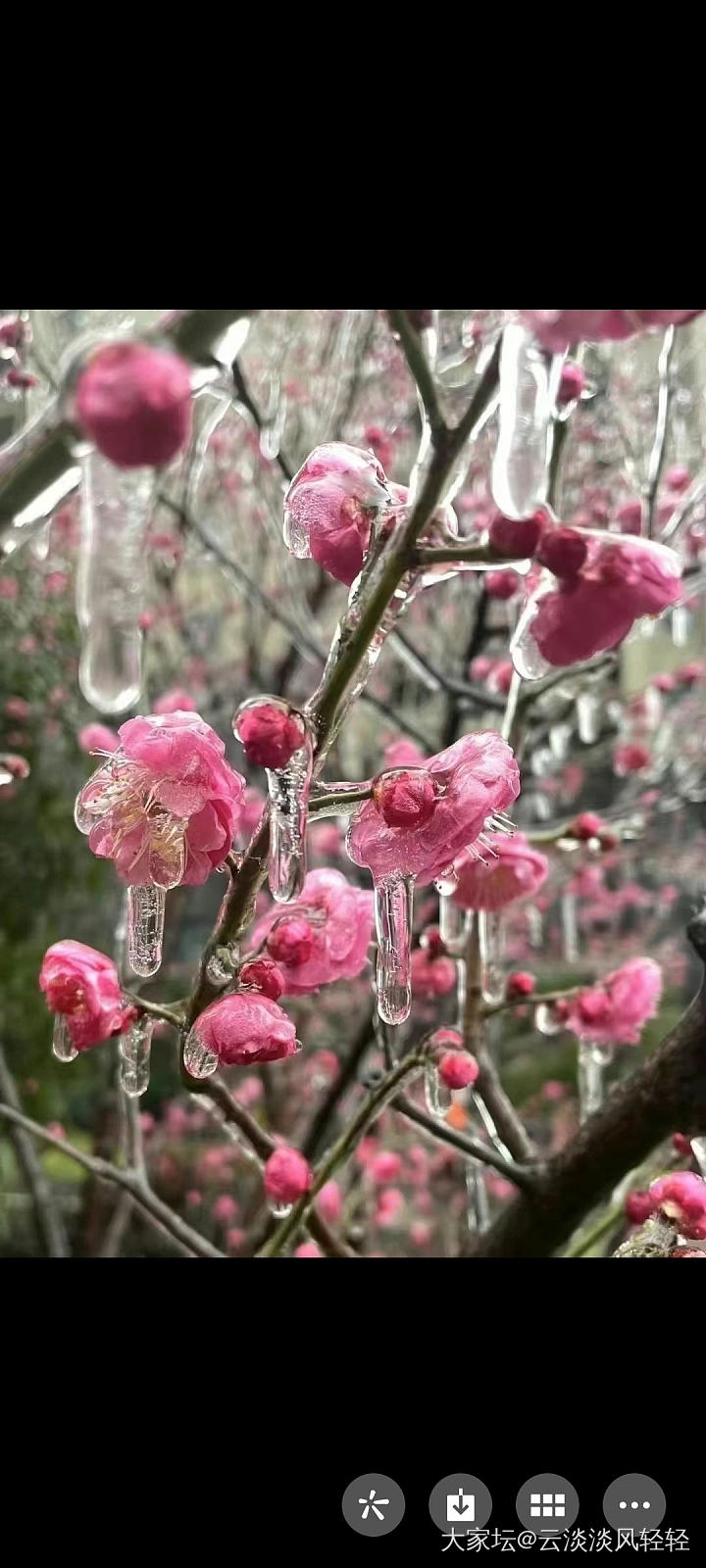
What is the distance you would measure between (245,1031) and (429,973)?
34cm

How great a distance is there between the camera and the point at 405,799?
398 mm

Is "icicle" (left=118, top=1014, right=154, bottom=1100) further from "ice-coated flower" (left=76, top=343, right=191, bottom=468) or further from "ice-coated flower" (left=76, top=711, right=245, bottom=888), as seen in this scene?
"ice-coated flower" (left=76, top=343, right=191, bottom=468)

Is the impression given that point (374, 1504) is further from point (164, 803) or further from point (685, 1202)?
point (164, 803)

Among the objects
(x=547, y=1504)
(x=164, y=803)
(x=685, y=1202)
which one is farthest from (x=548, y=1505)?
(x=164, y=803)

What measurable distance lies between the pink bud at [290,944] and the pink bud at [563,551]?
0.23 metres

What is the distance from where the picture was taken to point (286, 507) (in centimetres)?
42

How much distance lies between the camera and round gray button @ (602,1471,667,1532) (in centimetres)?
49

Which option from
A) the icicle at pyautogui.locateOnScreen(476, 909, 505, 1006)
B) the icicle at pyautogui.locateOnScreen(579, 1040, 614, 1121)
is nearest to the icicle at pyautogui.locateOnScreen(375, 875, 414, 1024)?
the icicle at pyautogui.locateOnScreen(476, 909, 505, 1006)

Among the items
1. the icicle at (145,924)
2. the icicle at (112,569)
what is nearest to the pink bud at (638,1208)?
the icicle at (145,924)

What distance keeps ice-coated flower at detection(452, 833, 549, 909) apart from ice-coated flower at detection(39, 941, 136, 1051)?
22 centimetres

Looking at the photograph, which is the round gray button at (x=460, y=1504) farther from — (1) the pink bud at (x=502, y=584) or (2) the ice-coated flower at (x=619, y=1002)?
(1) the pink bud at (x=502, y=584)
